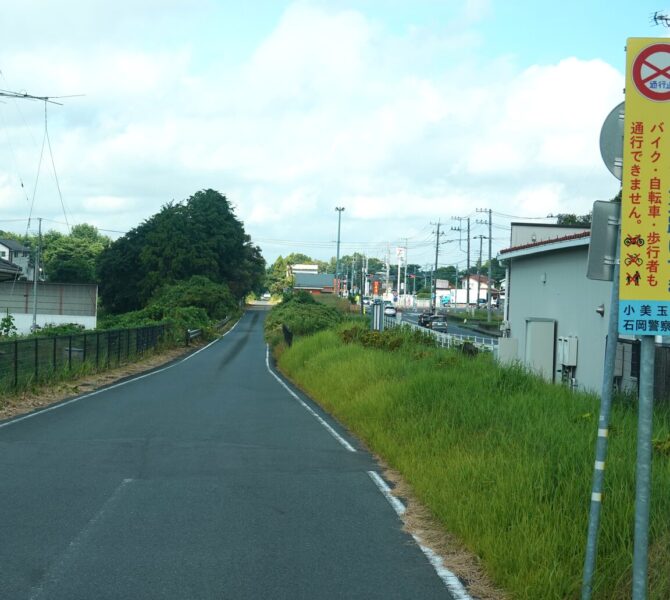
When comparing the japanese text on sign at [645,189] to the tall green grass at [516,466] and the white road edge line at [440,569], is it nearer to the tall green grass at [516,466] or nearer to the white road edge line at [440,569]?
the tall green grass at [516,466]

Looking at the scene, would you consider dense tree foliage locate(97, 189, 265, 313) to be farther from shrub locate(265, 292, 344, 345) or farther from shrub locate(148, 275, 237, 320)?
shrub locate(265, 292, 344, 345)

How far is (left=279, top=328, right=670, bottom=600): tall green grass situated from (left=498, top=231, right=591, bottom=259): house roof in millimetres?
4108

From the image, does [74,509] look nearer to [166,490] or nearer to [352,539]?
[166,490]

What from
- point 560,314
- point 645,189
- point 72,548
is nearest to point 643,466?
point 645,189

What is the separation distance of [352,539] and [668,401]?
21.1 feet

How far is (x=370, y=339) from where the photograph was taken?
2647cm

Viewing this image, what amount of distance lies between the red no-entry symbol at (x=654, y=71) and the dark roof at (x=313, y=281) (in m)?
158

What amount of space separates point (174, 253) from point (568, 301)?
7216 centimetres

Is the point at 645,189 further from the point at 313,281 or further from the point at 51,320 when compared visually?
the point at 313,281

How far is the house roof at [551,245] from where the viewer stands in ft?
60.6

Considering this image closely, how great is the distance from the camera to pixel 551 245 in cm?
2048

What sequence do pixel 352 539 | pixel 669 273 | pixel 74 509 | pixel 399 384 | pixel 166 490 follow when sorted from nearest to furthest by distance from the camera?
pixel 669 273, pixel 352 539, pixel 74 509, pixel 166 490, pixel 399 384

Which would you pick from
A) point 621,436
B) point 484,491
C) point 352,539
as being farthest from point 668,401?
point 352,539

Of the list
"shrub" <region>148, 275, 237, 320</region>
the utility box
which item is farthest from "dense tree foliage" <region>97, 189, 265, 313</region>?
the utility box
